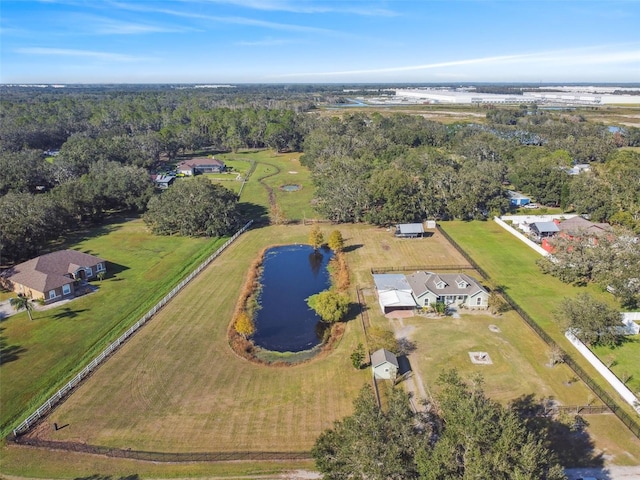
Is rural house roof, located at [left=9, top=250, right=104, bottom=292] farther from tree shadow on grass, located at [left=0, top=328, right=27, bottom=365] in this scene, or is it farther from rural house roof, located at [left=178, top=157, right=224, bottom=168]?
rural house roof, located at [left=178, top=157, right=224, bottom=168]

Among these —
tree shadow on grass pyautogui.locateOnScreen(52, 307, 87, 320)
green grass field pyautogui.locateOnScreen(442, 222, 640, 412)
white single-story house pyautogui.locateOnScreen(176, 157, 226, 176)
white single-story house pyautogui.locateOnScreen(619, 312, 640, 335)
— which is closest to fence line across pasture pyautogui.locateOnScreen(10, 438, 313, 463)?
tree shadow on grass pyautogui.locateOnScreen(52, 307, 87, 320)

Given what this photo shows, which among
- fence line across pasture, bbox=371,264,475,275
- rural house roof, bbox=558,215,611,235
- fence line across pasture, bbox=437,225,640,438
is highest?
rural house roof, bbox=558,215,611,235

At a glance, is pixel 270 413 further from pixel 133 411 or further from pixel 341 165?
pixel 341 165

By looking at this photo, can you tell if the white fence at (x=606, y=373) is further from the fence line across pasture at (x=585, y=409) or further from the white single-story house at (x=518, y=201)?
the white single-story house at (x=518, y=201)

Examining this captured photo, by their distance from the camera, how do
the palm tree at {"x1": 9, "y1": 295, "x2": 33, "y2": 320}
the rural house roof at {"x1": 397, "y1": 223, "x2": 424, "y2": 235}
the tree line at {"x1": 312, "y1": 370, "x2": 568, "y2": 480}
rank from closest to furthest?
1. the tree line at {"x1": 312, "y1": 370, "x2": 568, "y2": 480}
2. the palm tree at {"x1": 9, "y1": 295, "x2": 33, "y2": 320}
3. the rural house roof at {"x1": 397, "y1": 223, "x2": 424, "y2": 235}

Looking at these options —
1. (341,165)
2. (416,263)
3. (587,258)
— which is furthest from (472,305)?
(341,165)

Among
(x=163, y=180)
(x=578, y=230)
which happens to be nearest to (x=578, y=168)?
(x=578, y=230)
